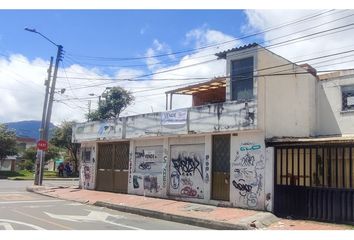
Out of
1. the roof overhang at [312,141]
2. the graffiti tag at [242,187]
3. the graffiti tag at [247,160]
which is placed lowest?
the graffiti tag at [242,187]

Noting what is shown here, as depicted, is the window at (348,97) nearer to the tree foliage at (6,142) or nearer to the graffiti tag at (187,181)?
the graffiti tag at (187,181)

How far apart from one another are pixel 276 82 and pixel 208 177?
4548 millimetres

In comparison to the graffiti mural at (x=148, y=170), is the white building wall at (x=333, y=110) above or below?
above

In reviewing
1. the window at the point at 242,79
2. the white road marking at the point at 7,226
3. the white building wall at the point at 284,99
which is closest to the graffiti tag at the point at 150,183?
the window at the point at 242,79

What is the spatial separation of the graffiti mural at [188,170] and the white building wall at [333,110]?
5457mm

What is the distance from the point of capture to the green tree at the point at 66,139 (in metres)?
52.5

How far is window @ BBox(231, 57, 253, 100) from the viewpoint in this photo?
16781mm

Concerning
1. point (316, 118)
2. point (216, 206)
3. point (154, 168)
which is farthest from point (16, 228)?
point (316, 118)

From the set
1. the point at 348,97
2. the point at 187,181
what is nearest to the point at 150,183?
the point at 187,181

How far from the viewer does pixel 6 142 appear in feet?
148

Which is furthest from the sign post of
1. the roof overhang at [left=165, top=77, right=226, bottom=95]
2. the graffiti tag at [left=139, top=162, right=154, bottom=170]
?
the roof overhang at [left=165, top=77, right=226, bottom=95]

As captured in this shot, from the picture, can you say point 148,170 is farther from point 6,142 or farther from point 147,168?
point 6,142

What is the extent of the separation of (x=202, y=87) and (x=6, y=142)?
2947 centimetres

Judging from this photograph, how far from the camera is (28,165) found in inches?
2462
